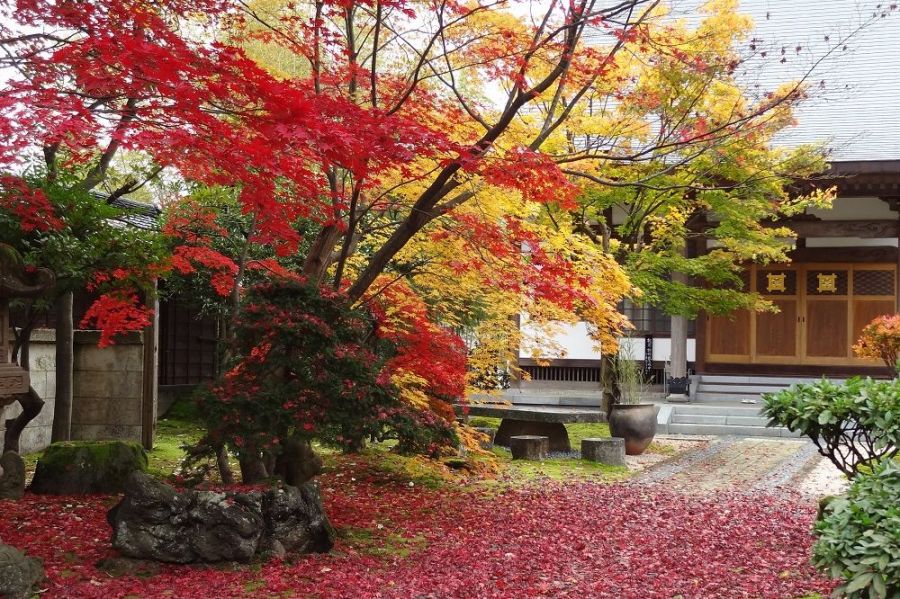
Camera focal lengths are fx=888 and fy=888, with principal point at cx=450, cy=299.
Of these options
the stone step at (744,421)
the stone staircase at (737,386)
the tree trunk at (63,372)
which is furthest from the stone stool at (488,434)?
the stone staircase at (737,386)

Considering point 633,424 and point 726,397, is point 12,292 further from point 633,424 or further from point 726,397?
point 726,397

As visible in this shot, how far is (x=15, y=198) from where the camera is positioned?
270 inches

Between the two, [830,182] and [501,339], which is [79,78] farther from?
[830,182]

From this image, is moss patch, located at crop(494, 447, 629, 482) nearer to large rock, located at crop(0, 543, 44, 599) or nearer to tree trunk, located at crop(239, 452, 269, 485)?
tree trunk, located at crop(239, 452, 269, 485)

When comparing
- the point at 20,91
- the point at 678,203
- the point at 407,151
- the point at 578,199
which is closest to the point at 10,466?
the point at 20,91

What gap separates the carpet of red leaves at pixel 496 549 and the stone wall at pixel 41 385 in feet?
11.0

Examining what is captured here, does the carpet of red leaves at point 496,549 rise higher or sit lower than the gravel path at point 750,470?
higher

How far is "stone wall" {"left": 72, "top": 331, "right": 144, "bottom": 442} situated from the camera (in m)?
10.6

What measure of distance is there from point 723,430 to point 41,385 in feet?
35.5

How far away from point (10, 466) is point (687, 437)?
1086 centimetres

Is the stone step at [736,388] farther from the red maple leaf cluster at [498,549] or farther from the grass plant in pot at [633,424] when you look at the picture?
the red maple leaf cluster at [498,549]

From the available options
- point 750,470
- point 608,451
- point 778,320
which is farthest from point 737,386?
point 608,451

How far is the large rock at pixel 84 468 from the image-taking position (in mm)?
7559

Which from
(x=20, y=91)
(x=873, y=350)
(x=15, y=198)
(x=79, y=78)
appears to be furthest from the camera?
(x=873, y=350)
